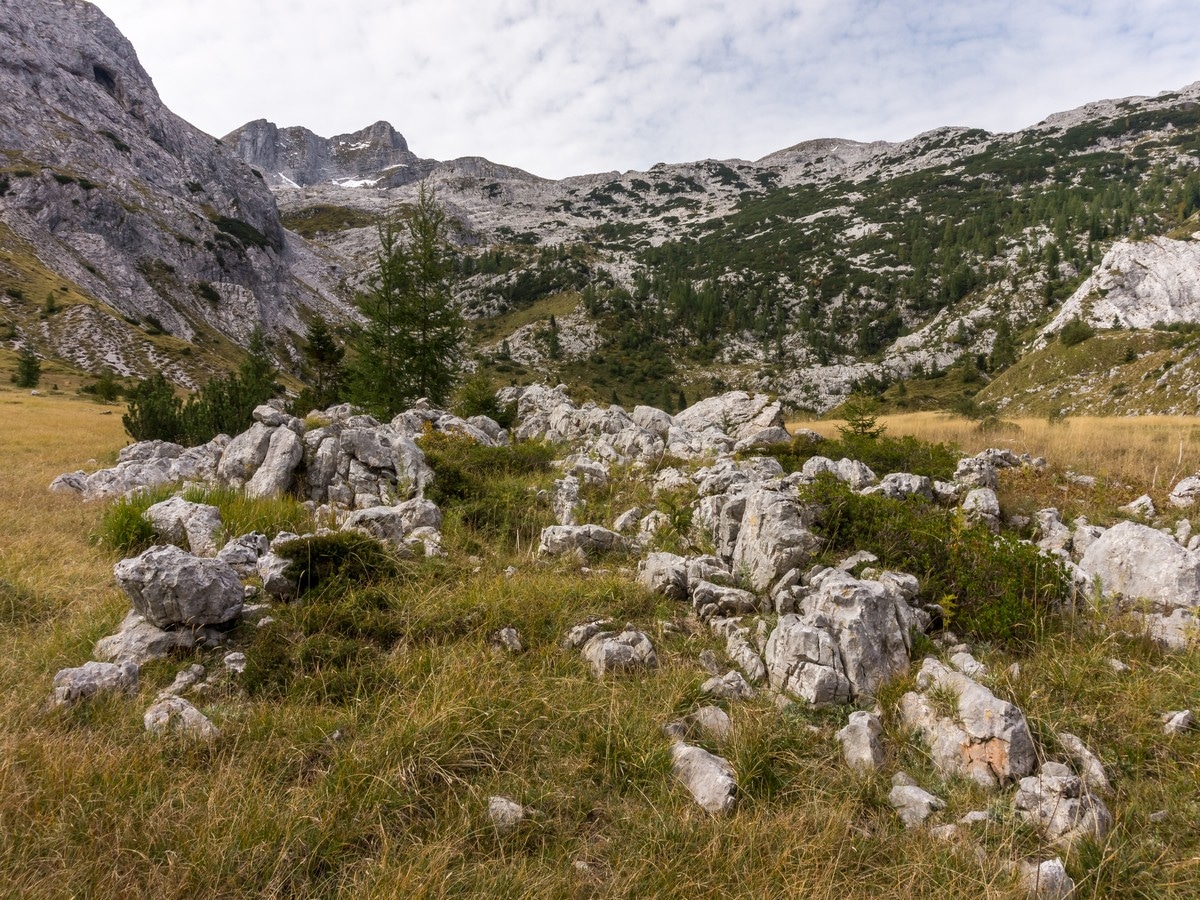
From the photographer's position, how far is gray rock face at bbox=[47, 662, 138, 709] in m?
4.36

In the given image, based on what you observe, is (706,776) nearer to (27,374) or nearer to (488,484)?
(488,484)

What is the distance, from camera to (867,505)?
320 inches

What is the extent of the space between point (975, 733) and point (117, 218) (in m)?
134

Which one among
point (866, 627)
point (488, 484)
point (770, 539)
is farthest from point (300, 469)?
point (866, 627)

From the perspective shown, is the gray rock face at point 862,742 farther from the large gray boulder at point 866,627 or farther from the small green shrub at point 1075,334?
the small green shrub at point 1075,334

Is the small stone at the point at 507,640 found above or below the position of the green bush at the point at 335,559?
below

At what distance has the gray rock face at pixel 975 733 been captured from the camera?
3.98 metres

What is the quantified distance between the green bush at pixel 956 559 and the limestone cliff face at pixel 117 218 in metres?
78.6

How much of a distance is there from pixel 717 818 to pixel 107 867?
3.57 m

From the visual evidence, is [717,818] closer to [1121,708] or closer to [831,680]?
[831,680]

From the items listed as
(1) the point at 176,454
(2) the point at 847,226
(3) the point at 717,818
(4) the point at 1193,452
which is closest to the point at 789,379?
(2) the point at 847,226

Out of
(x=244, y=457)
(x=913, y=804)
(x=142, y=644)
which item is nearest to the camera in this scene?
(x=913, y=804)

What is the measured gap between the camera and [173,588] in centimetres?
538

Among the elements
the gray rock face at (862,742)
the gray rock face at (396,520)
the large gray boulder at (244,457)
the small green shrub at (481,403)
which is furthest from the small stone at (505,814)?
the small green shrub at (481,403)
